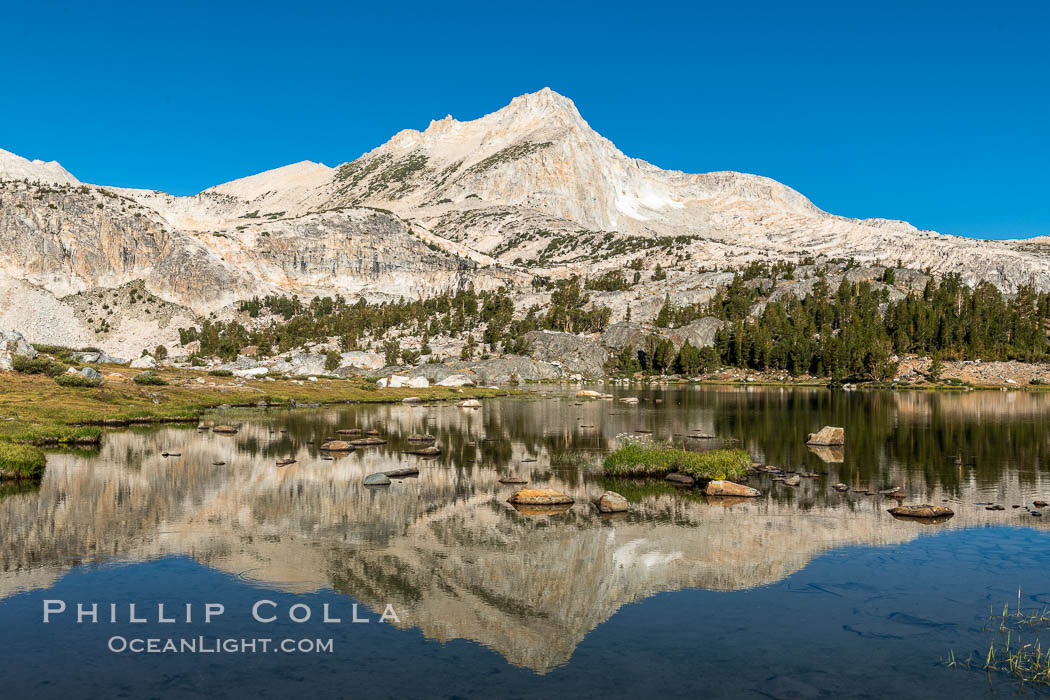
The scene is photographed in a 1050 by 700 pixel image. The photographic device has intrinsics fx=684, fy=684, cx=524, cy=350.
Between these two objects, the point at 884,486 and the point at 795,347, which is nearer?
the point at 884,486

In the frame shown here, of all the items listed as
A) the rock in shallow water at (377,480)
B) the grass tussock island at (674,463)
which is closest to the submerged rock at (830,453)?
the grass tussock island at (674,463)

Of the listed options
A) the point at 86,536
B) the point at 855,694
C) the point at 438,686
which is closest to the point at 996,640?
the point at 855,694

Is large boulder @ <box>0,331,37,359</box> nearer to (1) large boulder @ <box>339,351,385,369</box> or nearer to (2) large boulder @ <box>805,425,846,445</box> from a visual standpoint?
(1) large boulder @ <box>339,351,385,369</box>

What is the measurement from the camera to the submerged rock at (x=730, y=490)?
36.8 metres

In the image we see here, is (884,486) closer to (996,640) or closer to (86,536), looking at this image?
(996,640)

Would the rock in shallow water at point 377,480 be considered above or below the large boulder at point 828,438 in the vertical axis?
below

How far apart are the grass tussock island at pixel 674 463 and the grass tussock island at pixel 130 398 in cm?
4085

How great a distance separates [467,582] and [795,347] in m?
178

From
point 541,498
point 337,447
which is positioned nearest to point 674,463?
point 541,498

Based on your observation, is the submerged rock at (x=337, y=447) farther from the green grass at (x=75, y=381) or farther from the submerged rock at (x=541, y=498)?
the green grass at (x=75, y=381)

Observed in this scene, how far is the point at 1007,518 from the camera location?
107 ft

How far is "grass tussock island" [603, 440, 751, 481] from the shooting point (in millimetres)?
41344

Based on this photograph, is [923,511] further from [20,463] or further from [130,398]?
[130,398]

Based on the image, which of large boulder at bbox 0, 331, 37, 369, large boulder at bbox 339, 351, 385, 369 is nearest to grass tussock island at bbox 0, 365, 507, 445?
large boulder at bbox 0, 331, 37, 369
